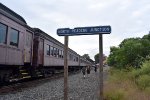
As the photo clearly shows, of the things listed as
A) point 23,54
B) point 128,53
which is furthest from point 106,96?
point 128,53

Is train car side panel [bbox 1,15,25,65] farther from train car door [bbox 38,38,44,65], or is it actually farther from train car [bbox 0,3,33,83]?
train car door [bbox 38,38,44,65]

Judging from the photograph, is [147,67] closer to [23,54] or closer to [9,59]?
[23,54]

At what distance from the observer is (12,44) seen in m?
15.3

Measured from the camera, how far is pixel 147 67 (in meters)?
22.7

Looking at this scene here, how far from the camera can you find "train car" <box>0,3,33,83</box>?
556 inches

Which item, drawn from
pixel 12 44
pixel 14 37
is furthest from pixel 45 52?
pixel 12 44

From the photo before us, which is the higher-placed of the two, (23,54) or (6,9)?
(6,9)

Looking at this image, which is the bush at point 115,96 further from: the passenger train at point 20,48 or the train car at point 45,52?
the train car at point 45,52

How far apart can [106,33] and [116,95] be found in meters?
3.10

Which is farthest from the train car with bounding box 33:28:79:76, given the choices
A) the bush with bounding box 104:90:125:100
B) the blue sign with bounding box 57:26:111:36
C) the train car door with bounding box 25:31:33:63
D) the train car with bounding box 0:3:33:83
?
the blue sign with bounding box 57:26:111:36

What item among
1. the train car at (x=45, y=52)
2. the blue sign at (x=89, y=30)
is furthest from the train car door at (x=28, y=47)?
the blue sign at (x=89, y=30)

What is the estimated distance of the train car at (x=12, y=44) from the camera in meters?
14.1

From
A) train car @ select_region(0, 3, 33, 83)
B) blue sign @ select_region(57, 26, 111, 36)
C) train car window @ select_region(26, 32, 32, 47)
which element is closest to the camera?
blue sign @ select_region(57, 26, 111, 36)

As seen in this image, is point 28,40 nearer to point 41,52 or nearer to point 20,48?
point 20,48
